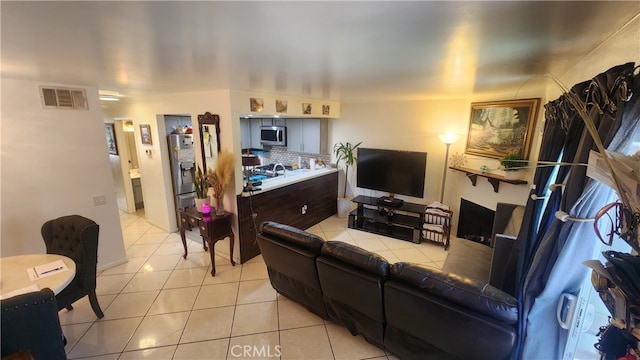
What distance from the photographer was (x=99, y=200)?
3.20 metres

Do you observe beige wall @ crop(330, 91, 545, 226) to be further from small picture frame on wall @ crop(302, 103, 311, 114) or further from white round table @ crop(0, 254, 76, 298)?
white round table @ crop(0, 254, 76, 298)

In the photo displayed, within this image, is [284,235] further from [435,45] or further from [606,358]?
[606,358]

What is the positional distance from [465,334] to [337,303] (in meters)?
1.00

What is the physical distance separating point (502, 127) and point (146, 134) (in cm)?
Result: 539

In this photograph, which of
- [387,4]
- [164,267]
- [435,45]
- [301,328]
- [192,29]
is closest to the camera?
[387,4]

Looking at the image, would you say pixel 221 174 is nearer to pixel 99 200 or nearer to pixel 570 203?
pixel 99 200

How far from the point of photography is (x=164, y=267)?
3.42 m

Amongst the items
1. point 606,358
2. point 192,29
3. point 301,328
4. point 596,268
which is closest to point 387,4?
point 192,29

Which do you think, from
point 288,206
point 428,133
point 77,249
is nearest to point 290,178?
point 288,206

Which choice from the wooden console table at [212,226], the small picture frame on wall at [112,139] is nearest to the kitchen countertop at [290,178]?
the wooden console table at [212,226]

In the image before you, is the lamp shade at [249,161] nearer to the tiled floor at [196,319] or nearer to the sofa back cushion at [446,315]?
the tiled floor at [196,319]

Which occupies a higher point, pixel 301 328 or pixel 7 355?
pixel 7 355

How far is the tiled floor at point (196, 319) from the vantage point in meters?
2.16

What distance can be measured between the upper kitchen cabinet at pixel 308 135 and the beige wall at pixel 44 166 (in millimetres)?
2992
